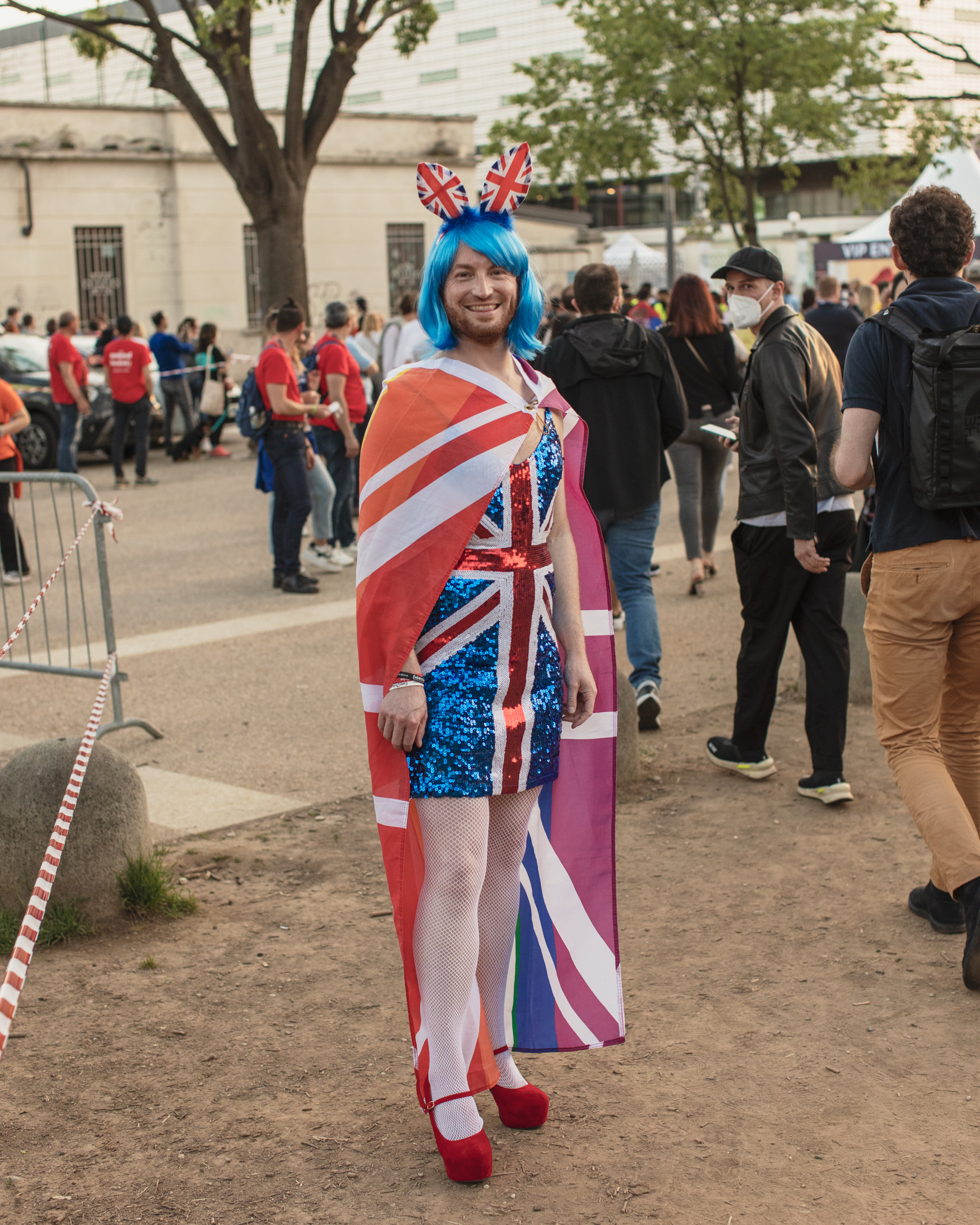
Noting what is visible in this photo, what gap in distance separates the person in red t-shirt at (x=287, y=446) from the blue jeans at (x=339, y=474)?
0.79m

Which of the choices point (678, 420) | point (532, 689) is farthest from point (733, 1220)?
point (678, 420)

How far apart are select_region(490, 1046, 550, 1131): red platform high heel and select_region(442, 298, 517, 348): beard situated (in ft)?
5.14

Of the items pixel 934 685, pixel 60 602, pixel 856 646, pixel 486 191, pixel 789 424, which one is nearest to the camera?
pixel 486 191

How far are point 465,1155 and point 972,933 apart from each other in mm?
1571

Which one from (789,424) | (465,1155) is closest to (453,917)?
(465,1155)

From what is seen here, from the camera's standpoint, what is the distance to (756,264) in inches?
213

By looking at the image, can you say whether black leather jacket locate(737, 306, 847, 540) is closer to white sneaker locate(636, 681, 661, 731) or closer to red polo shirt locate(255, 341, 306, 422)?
white sneaker locate(636, 681, 661, 731)

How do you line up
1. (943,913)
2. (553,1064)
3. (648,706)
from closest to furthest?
1. (553,1064)
2. (943,913)
3. (648,706)

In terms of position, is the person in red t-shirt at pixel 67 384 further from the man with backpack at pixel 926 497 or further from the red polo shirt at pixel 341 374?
the man with backpack at pixel 926 497

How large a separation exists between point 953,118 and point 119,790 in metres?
20.9

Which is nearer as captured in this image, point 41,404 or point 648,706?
point 648,706

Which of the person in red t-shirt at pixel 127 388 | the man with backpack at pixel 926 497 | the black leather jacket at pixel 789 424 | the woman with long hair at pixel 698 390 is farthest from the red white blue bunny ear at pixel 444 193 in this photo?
the person in red t-shirt at pixel 127 388

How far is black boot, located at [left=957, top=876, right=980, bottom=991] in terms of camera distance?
377 centimetres

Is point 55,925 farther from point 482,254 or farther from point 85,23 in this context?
point 85,23
